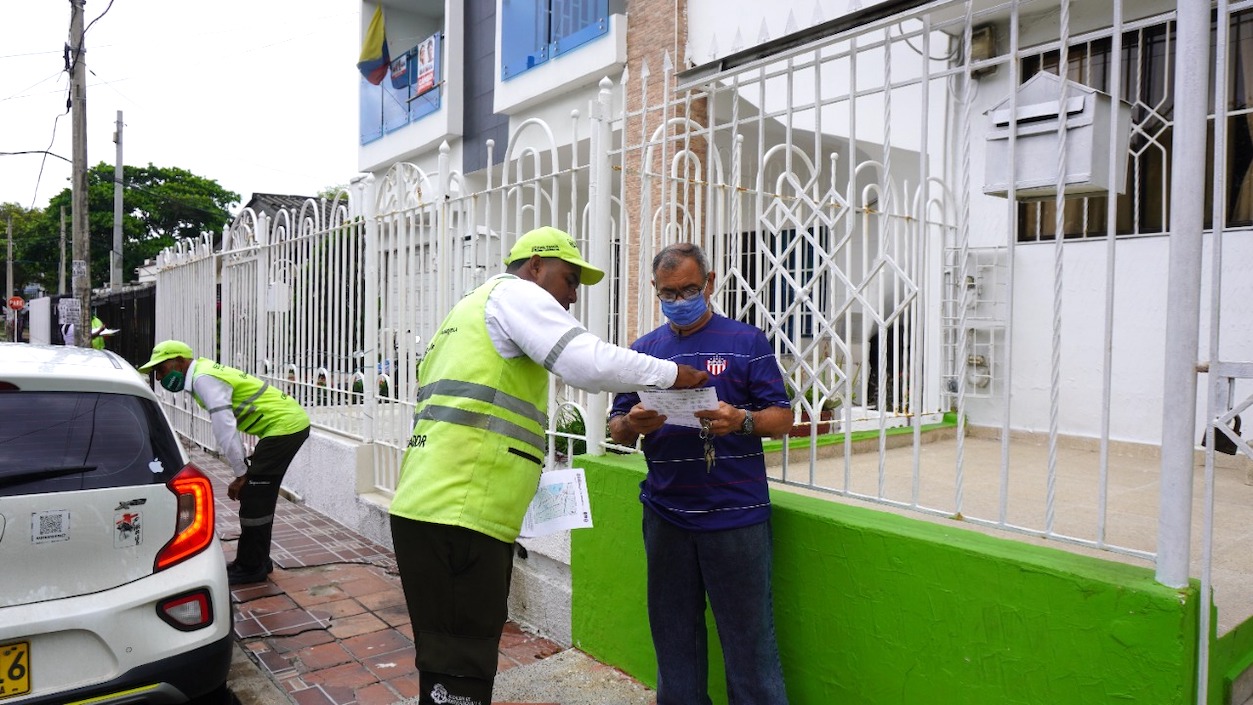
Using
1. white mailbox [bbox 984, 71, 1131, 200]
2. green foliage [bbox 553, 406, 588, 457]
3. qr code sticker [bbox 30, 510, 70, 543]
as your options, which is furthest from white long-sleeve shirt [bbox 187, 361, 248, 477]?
white mailbox [bbox 984, 71, 1131, 200]

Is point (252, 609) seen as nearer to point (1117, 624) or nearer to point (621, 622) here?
point (621, 622)

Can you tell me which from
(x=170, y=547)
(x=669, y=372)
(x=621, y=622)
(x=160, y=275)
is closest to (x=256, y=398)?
(x=170, y=547)

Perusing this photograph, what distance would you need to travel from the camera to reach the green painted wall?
203 centimetres

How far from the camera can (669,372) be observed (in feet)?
8.13

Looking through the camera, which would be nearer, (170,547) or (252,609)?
(170,547)

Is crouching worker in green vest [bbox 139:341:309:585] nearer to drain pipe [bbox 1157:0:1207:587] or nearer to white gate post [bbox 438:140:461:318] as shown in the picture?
white gate post [bbox 438:140:461:318]

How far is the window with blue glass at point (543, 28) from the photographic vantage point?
11211 mm

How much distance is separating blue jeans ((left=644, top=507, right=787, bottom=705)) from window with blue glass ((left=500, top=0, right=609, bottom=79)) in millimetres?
9463

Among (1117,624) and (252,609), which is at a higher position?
(1117,624)

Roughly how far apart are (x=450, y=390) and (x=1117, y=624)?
1943mm

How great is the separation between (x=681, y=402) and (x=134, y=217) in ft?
132

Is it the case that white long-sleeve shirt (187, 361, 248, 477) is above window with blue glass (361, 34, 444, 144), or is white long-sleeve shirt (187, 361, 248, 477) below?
below

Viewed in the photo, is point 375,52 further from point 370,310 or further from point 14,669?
point 14,669

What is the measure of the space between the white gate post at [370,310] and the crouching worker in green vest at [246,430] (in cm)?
61
